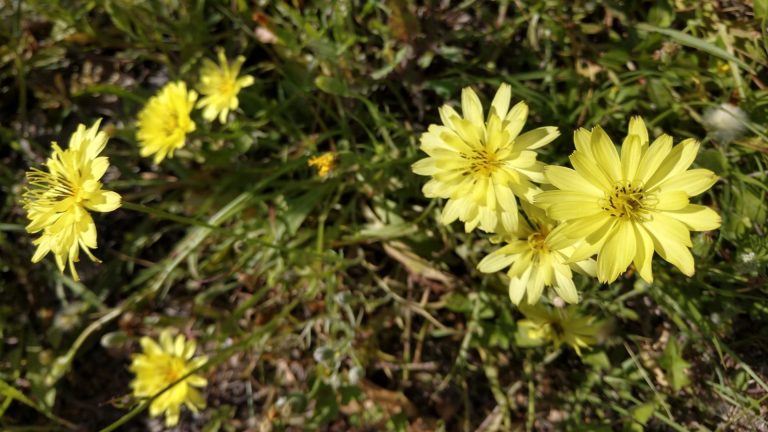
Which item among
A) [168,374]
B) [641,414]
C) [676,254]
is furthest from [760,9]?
[168,374]

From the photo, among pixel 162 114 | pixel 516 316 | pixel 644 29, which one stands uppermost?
pixel 644 29

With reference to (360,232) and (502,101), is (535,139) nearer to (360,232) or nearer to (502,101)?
(502,101)

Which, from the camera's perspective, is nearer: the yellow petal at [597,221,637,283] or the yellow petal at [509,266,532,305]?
the yellow petal at [597,221,637,283]

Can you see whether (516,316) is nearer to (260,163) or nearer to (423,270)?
(423,270)

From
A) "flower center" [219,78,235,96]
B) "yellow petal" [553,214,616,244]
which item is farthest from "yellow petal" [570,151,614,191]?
"flower center" [219,78,235,96]

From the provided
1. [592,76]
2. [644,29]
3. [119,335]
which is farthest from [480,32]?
[119,335]

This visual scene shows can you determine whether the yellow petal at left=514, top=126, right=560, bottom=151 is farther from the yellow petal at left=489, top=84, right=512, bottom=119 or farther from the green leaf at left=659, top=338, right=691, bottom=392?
the green leaf at left=659, top=338, right=691, bottom=392
